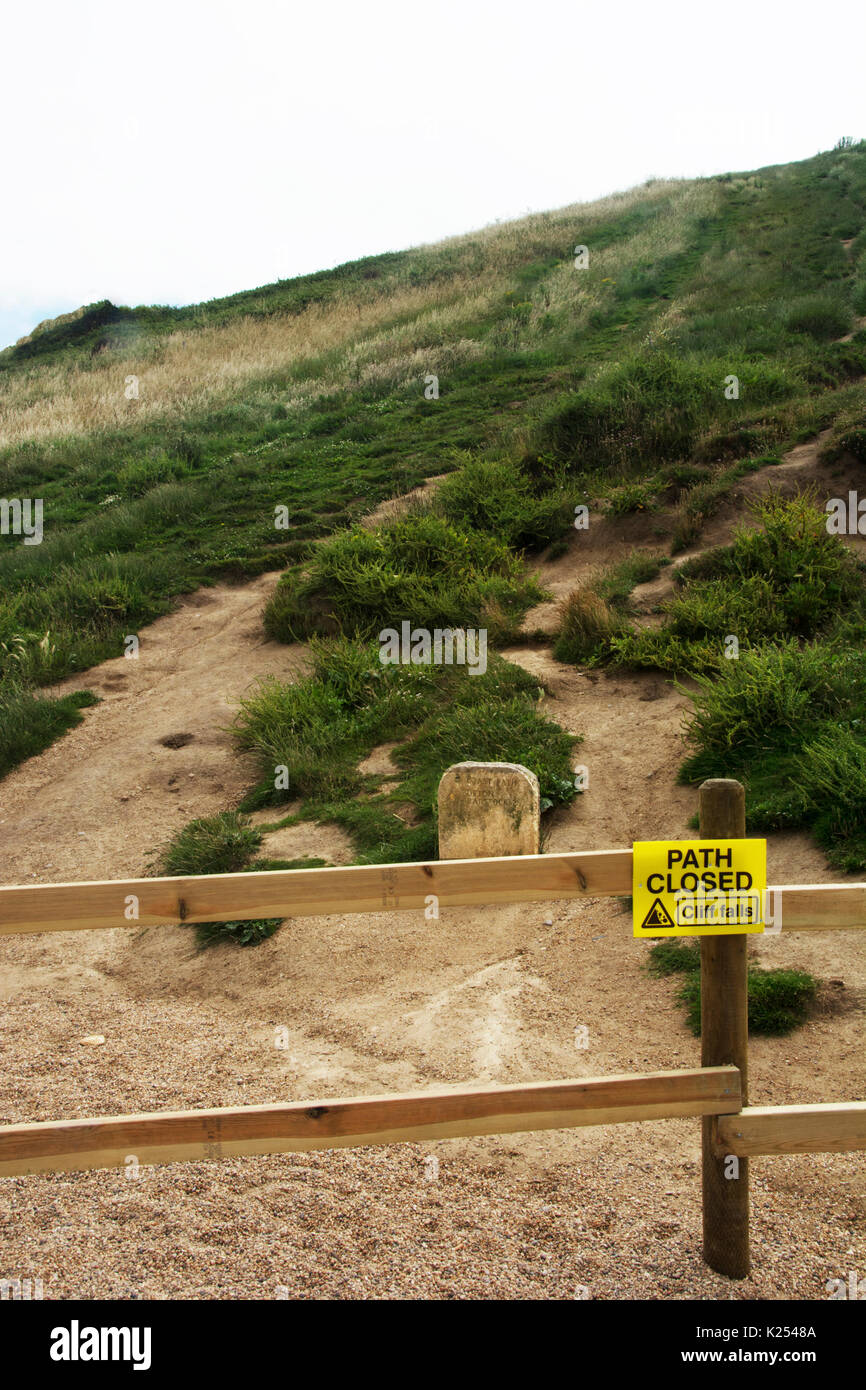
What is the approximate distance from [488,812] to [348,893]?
4034 millimetres

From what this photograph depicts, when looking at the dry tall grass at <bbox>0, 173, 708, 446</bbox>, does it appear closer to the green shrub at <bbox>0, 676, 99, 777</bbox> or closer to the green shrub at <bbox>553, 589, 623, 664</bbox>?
the green shrub at <bbox>0, 676, 99, 777</bbox>

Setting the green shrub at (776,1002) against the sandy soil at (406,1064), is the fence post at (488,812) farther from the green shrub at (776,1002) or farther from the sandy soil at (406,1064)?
the green shrub at (776,1002)

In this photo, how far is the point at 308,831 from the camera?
27.0ft

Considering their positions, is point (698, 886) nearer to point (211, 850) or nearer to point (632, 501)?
point (211, 850)

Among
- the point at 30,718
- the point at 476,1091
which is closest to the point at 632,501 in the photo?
the point at 30,718

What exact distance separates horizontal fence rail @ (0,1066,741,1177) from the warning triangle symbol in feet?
1.44

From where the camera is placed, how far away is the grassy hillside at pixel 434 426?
12.2m

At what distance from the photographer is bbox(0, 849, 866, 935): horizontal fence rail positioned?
10.1 ft

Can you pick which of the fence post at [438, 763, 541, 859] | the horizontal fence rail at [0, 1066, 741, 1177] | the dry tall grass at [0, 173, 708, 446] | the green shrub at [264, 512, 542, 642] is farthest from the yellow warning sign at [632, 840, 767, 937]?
the dry tall grass at [0, 173, 708, 446]

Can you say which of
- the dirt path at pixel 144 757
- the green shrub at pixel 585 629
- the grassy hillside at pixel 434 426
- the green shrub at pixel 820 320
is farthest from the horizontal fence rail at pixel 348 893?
the green shrub at pixel 820 320

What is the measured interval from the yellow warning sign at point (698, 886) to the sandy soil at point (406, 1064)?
1.24 meters

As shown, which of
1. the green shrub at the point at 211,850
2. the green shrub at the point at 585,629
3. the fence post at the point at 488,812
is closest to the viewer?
the fence post at the point at 488,812

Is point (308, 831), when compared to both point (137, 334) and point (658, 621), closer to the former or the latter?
point (658, 621)

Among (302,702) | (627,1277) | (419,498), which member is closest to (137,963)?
(302,702)
